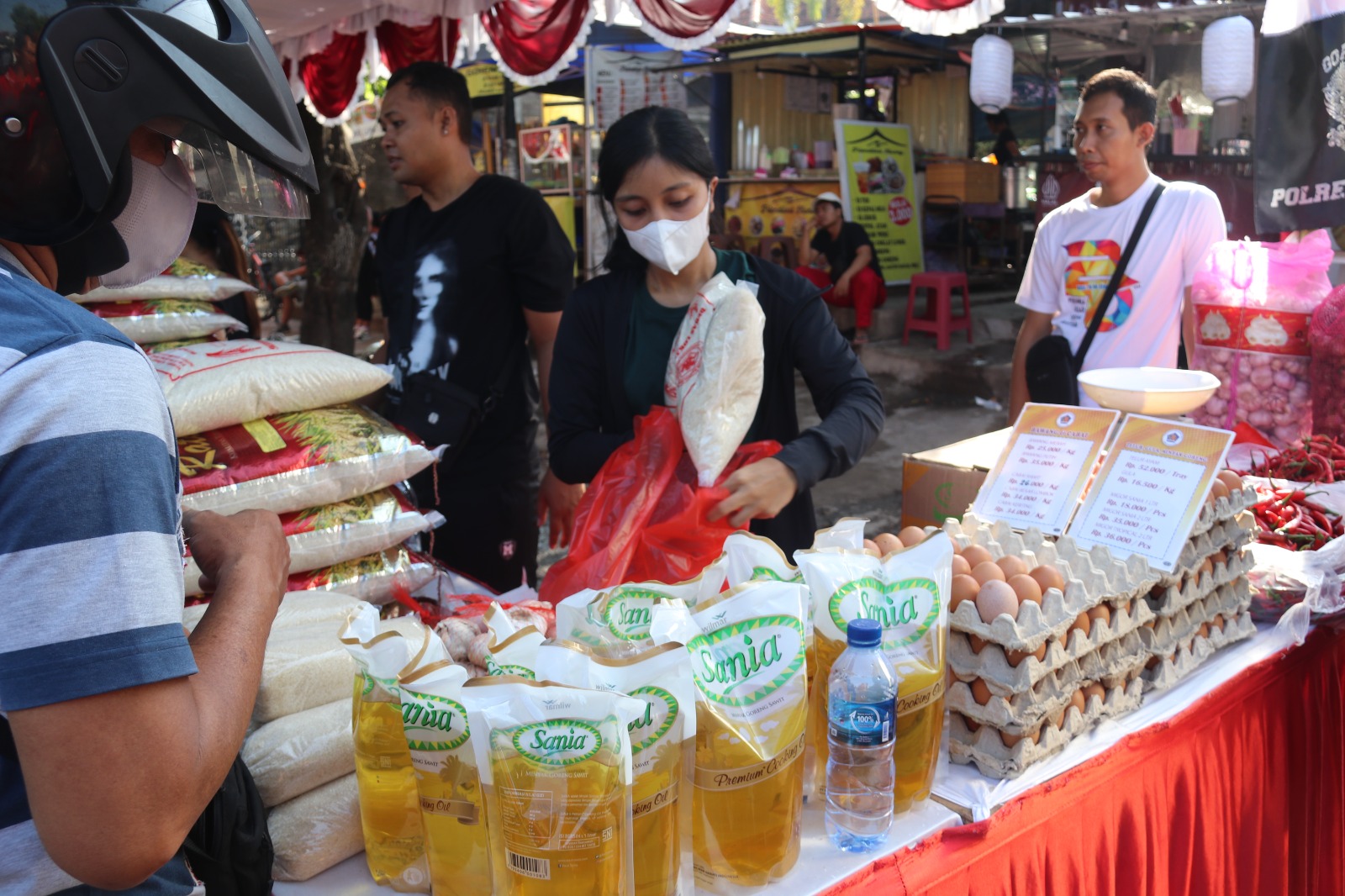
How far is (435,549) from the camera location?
3.14 m

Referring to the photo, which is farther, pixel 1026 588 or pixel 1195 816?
pixel 1195 816

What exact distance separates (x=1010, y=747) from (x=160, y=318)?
238 cm

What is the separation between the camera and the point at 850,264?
31.2ft

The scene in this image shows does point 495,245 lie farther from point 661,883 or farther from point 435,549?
point 661,883

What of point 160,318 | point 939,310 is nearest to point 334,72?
point 160,318

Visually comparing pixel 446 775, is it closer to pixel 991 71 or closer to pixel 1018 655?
pixel 1018 655

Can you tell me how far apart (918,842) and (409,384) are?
6.73ft

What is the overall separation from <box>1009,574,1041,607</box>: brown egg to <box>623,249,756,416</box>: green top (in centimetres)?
94

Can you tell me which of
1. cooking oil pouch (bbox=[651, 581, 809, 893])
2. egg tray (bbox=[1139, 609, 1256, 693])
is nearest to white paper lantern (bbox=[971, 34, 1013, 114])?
egg tray (bbox=[1139, 609, 1256, 693])

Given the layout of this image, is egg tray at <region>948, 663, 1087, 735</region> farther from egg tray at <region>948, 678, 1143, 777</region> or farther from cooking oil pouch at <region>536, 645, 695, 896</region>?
cooking oil pouch at <region>536, 645, 695, 896</region>

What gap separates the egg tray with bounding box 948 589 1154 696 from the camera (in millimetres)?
1388

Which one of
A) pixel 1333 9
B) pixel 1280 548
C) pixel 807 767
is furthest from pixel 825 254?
pixel 807 767

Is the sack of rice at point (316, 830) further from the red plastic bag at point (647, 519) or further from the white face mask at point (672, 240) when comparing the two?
the white face mask at point (672, 240)

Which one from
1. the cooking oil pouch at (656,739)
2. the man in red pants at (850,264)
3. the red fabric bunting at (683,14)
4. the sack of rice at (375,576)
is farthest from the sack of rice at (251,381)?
the man in red pants at (850,264)
